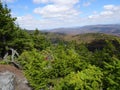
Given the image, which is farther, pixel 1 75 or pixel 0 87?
pixel 1 75

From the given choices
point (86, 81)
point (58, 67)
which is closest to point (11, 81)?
point (58, 67)

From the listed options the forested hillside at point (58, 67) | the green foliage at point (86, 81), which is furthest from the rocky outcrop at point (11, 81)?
the green foliage at point (86, 81)

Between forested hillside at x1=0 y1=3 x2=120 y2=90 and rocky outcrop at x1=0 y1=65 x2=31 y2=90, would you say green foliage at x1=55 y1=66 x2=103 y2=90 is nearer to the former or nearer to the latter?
forested hillside at x1=0 y1=3 x2=120 y2=90

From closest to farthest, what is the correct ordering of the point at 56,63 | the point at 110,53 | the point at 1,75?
1. the point at 1,75
2. the point at 56,63
3. the point at 110,53

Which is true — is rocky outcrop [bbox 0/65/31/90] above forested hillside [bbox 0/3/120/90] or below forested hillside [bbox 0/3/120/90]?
below

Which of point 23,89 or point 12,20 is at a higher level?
point 12,20

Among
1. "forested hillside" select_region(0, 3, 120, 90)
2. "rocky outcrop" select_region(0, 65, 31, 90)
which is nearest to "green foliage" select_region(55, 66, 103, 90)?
"forested hillside" select_region(0, 3, 120, 90)

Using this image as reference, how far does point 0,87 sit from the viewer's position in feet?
109

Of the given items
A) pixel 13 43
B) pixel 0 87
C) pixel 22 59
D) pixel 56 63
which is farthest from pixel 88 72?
pixel 13 43

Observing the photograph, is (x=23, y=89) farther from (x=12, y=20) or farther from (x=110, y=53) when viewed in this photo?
(x=110, y=53)

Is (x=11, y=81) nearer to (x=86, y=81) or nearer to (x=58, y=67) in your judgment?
(x=58, y=67)

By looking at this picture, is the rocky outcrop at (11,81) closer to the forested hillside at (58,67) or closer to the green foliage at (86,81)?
the forested hillside at (58,67)

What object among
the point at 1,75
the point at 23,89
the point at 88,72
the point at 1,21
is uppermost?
the point at 1,21

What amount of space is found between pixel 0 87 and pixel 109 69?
16090mm
